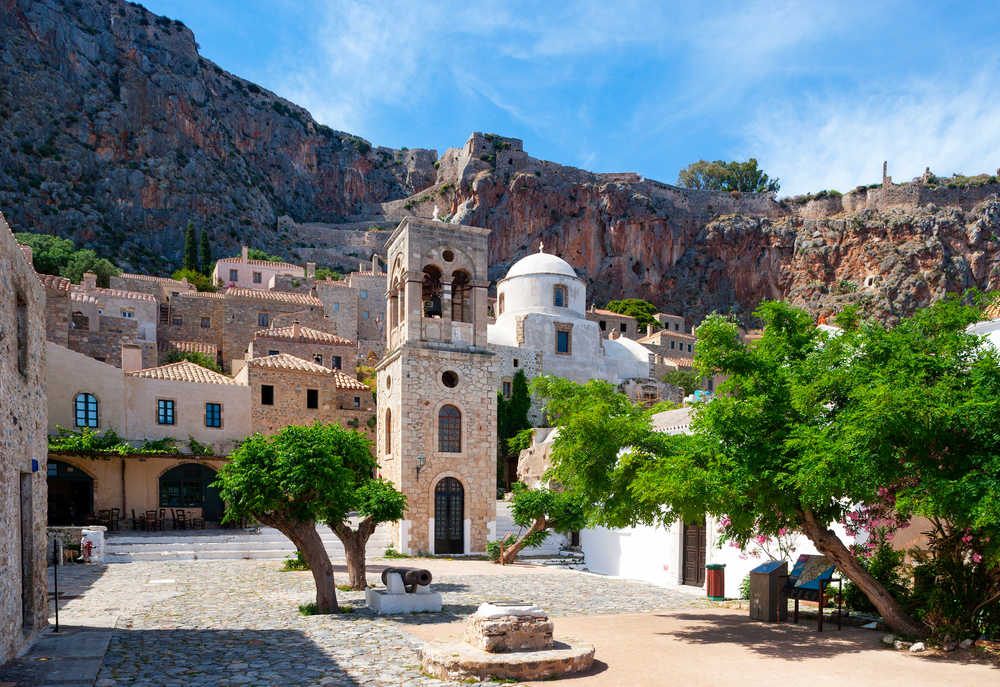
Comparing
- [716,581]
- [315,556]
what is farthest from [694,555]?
[315,556]

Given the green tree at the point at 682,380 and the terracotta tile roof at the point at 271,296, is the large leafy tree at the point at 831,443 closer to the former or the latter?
the terracotta tile roof at the point at 271,296

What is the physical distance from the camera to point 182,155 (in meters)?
78.2

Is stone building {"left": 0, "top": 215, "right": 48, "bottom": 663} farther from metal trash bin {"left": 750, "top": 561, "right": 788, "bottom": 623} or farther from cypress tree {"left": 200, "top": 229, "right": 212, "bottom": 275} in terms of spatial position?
cypress tree {"left": 200, "top": 229, "right": 212, "bottom": 275}

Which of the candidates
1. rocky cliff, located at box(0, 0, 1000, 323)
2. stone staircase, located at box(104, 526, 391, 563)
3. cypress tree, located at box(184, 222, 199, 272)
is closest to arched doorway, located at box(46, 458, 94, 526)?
stone staircase, located at box(104, 526, 391, 563)

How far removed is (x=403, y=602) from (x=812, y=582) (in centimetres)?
647

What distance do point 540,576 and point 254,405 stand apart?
16.2m

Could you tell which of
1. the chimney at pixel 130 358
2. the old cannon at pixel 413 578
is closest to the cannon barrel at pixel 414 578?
the old cannon at pixel 413 578

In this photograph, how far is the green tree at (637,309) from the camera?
69.0 meters

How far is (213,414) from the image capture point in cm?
2806

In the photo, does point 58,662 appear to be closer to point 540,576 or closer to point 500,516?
point 540,576

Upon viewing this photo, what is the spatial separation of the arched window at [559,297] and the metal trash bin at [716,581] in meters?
27.9

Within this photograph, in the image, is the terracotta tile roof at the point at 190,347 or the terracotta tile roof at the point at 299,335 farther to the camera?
the terracotta tile roof at the point at 190,347

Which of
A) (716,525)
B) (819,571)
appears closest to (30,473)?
(819,571)

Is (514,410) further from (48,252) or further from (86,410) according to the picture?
(48,252)
